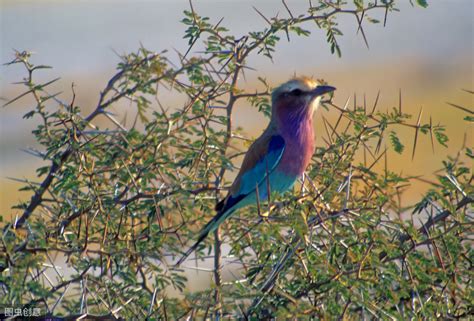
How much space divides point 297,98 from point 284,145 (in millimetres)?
220

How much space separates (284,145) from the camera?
12.0ft

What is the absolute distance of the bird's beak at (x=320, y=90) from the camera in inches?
134

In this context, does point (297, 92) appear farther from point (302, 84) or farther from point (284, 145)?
point (284, 145)

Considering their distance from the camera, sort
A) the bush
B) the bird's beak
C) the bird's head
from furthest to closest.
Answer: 1. the bird's head
2. the bird's beak
3. the bush

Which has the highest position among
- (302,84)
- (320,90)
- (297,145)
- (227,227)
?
(302,84)

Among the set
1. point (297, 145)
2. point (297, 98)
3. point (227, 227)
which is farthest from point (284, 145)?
point (227, 227)

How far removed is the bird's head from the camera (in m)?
3.66

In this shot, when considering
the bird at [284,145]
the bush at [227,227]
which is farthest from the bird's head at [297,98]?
the bush at [227,227]

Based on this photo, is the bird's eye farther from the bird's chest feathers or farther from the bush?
the bush

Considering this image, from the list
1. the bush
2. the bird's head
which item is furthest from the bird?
the bush

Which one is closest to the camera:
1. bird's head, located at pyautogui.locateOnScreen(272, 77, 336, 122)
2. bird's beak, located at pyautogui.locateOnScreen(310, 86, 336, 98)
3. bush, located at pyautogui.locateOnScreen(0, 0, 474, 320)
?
bush, located at pyautogui.locateOnScreen(0, 0, 474, 320)

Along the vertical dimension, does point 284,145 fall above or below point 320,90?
below

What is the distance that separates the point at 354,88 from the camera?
14688 mm

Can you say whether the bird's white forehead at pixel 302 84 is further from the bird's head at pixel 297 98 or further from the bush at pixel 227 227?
the bush at pixel 227 227
